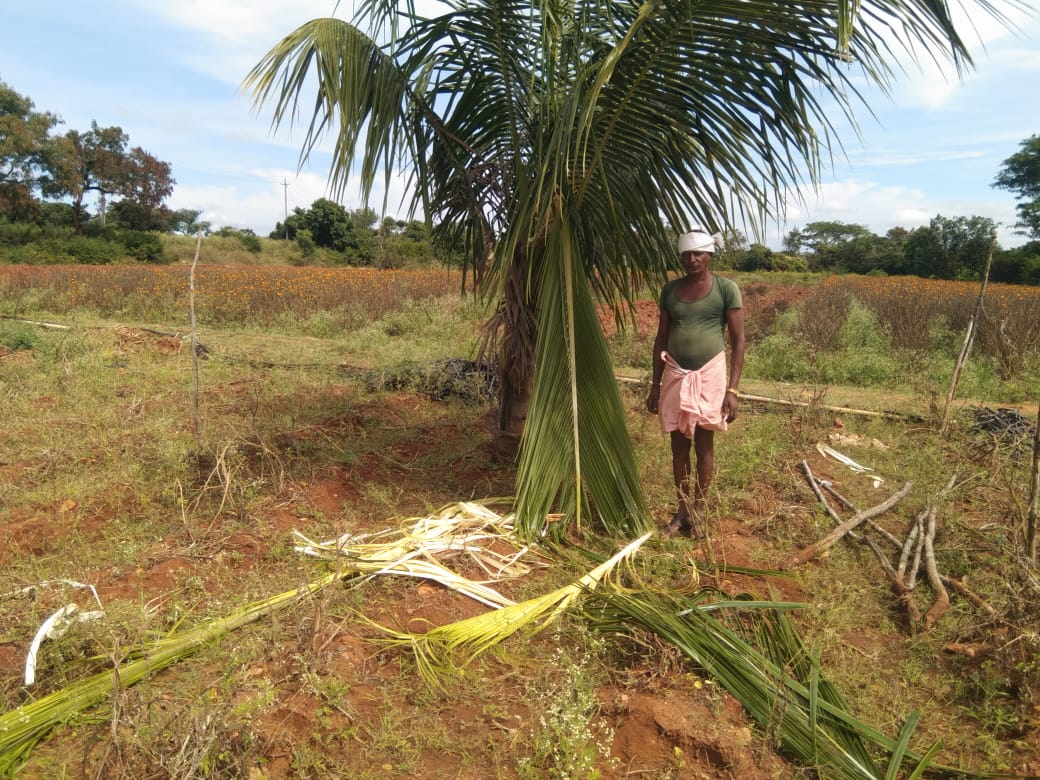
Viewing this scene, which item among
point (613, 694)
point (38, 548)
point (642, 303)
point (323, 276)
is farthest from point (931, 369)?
point (323, 276)

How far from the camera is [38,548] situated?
3510 mm

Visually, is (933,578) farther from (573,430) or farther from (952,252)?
(952,252)

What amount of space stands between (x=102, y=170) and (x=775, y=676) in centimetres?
4099

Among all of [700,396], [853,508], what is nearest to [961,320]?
[853,508]

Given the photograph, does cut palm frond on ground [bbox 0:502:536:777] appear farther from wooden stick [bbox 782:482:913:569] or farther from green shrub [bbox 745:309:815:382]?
green shrub [bbox 745:309:815:382]

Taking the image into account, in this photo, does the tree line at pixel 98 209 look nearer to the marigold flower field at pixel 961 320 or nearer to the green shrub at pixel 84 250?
the green shrub at pixel 84 250

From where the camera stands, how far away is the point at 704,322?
3600 millimetres

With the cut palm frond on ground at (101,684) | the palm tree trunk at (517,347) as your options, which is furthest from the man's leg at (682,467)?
the cut palm frond on ground at (101,684)

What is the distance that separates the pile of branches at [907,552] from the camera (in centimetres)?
315

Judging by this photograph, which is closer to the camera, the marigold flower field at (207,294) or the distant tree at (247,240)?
the marigold flower field at (207,294)

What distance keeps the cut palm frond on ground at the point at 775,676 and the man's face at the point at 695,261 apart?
5.18 feet

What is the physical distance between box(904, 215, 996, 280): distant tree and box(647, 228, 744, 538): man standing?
19.9 m

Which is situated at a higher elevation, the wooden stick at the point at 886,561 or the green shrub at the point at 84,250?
the green shrub at the point at 84,250

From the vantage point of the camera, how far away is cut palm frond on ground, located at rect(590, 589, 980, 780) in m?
2.16
